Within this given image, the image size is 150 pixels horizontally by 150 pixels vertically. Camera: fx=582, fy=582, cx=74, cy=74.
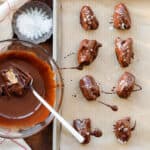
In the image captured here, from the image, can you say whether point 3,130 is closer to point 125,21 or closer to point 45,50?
point 45,50

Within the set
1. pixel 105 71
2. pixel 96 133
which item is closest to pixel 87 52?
pixel 105 71

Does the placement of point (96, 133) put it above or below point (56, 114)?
below

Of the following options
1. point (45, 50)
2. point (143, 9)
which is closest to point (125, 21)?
point (143, 9)

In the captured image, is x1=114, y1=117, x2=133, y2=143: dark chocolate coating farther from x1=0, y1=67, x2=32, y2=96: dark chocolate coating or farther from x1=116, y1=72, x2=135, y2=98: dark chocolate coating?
x1=0, y1=67, x2=32, y2=96: dark chocolate coating

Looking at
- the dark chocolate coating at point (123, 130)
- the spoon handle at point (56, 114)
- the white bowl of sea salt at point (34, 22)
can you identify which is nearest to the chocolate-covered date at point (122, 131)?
the dark chocolate coating at point (123, 130)

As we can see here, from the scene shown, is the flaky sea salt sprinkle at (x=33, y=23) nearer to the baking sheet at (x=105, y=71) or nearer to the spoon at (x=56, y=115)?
the baking sheet at (x=105, y=71)

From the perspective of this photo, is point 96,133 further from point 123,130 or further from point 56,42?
point 56,42
